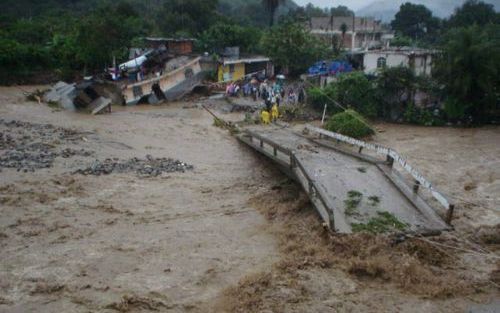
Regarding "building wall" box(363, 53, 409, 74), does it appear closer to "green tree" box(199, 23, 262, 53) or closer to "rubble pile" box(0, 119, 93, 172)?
"green tree" box(199, 23, 262, 53)

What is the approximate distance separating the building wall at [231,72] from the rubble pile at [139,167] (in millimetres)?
18100

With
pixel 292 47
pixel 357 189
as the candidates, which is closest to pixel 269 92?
pixel 292 47

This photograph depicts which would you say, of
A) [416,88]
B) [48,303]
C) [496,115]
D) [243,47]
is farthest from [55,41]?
[48,303]

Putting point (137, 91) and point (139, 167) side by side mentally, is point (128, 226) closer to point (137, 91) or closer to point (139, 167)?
point (139, 167)

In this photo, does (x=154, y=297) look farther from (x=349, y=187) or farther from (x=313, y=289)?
(x=349, y=187)

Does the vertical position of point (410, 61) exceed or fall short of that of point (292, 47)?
it falls short

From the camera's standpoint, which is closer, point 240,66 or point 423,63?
point 423,63

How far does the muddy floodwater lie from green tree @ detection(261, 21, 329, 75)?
1527 cm

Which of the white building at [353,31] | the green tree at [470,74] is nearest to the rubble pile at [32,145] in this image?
the green tree at [470,74]

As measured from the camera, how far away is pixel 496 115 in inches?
906

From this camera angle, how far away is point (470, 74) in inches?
859

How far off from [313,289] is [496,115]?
A: 63.6 ft

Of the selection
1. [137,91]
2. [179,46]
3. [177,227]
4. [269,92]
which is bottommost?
[177,227]

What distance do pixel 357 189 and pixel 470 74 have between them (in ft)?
47.5
